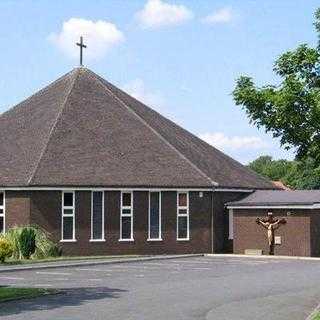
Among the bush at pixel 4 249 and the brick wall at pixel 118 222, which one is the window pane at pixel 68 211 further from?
the bush at pixel 4 249

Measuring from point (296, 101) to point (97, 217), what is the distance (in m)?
26.3

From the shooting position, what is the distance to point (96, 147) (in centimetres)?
4181

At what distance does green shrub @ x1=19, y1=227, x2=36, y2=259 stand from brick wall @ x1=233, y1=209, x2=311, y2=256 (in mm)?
12038

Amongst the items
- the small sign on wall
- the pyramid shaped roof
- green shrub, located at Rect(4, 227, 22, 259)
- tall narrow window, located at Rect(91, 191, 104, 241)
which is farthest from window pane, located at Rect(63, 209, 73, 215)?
the small sign on wall

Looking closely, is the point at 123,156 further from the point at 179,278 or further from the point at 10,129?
the point at 179,278

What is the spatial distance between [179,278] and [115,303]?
698cm

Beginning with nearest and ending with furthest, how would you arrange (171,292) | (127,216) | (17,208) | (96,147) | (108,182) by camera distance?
(171,292) → (17,208) → (108,182) → (127,216) → (96,147)

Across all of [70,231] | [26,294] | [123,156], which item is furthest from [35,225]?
[26,294]

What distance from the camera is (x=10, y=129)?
1758 inches

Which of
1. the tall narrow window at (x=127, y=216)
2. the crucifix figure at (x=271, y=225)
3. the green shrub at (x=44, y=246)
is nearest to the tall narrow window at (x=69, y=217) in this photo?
the green shrub at (x=44, y=246)

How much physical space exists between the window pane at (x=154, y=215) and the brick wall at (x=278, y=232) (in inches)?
180

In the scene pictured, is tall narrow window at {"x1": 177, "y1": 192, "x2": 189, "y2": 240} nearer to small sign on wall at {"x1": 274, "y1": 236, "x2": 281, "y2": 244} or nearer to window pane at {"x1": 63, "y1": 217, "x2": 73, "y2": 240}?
small sign on wall at {"x1": 274, "y1": 236, "x2": 281, "y2": 244}

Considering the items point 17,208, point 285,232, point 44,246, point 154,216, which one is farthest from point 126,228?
point 285,232

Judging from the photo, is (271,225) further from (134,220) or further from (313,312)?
(313,312)
